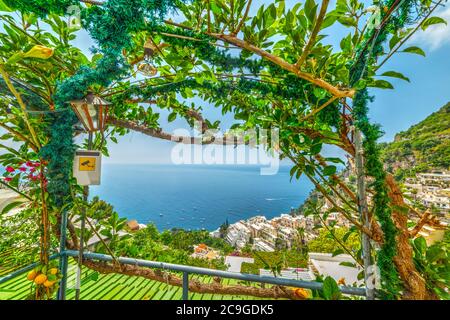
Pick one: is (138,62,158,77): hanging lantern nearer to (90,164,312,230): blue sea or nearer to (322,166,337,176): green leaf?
(322,166,337,176): green leaf

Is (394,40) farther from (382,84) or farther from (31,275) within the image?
(31,275)

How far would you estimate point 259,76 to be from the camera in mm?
1082

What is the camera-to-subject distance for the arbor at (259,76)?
727 mm

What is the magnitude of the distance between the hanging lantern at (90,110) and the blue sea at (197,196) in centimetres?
1826

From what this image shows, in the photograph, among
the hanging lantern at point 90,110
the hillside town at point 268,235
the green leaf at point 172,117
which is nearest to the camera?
the hanging lantern at point 90,110

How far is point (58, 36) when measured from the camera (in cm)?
126

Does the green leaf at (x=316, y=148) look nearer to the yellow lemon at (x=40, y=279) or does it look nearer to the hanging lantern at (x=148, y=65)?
the hanging lantern at (x=148, y=65)

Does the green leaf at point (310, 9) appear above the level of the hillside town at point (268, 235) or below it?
above

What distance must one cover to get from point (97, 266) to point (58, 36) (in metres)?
1.54

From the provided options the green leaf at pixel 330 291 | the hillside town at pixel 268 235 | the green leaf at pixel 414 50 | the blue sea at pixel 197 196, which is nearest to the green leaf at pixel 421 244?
the green leaf at pixel 330 291

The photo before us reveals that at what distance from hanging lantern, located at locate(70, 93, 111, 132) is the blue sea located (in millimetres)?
18259

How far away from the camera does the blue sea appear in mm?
24438

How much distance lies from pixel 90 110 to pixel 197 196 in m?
44.9

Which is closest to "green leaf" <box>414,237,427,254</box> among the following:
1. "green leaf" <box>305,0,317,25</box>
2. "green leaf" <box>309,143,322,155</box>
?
"green leaf" <box>309,143,322,155</box>
